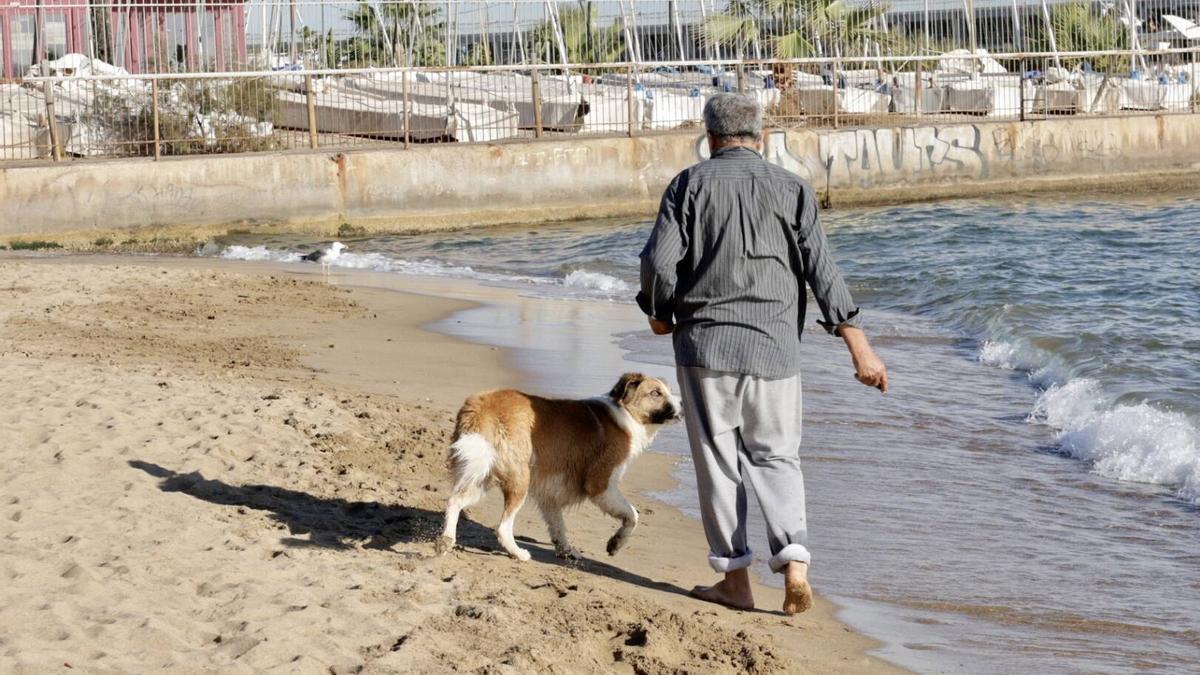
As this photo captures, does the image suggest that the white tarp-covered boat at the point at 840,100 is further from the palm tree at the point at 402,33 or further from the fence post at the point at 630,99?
the palm tree at the point at 402,33

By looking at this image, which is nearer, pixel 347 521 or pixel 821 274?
pixel 821 274

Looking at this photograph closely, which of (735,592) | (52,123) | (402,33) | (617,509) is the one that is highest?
(402,33)

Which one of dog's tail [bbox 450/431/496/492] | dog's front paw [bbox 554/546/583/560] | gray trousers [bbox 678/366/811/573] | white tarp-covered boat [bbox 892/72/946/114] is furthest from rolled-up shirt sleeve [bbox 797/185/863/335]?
white tarp-covered boat [bbox 892/72/946/114]

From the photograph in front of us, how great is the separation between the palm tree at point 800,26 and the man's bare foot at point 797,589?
90.6ft

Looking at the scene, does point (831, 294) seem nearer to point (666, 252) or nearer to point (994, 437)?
point (666, 252)

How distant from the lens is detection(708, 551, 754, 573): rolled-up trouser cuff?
5262mm

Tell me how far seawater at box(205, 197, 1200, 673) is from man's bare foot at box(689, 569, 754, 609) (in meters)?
0.39

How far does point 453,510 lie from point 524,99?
21812mm

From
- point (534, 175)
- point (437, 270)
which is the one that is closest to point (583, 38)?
point (534, 175)

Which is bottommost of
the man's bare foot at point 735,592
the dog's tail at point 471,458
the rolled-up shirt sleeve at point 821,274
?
the man's bare foot at point 735,592

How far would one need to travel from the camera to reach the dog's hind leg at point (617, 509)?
5.76 meters

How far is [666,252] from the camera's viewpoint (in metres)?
5.05

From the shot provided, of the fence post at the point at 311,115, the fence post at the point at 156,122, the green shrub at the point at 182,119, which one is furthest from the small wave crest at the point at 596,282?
the green shrub at the point at 182,119

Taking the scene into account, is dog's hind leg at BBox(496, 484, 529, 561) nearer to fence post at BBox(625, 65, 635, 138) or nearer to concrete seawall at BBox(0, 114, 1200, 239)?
concrete seawall at BBox(0, 114, 1200, 239)
